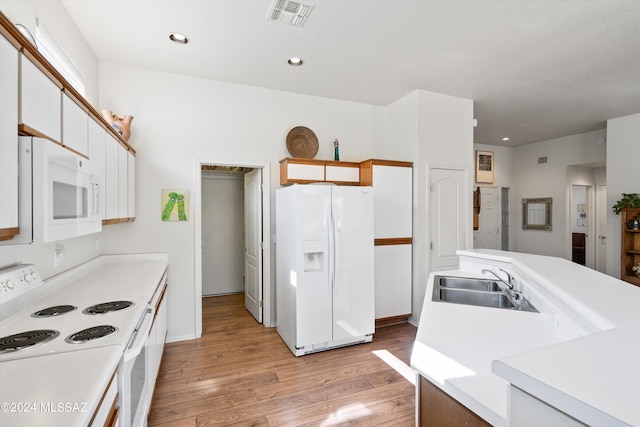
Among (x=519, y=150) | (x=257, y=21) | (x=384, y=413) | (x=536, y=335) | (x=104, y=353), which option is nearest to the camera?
(x=104, y=353)

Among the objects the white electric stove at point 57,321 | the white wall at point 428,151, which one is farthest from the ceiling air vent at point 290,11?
the white electric stove at point 57,321

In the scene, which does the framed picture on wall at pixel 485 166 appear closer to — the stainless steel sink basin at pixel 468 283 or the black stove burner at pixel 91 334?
the stainless steel sink basin at pixel 468 283

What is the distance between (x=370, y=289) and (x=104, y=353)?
2612mm

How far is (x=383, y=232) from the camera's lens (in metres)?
3.79

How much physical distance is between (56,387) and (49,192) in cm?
78

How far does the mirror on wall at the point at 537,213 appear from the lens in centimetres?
618

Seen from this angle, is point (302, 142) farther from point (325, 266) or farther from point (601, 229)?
point (601, 229)

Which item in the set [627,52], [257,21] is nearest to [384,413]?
[257,21]

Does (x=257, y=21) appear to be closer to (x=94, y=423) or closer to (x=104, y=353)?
(x=104, y=353)

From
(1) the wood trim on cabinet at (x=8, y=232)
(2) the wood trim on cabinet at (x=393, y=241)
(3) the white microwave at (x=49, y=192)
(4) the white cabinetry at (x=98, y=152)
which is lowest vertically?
(2) the wood trim on cabinet at (x=393, y=241)

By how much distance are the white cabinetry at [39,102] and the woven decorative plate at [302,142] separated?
2527 millimetres

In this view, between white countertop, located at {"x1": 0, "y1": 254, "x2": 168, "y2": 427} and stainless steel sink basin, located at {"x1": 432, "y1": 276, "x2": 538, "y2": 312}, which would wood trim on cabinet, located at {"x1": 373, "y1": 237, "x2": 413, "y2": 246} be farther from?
white countertop, located at {"x1": 0, "y1": 254, "x2": 168, "y2": 427}

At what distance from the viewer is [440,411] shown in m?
1.18

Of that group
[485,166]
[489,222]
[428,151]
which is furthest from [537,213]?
[428,151]
